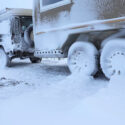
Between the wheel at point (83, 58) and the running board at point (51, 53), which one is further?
the running board at point (51, 53)

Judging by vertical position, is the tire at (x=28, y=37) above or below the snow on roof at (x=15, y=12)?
below

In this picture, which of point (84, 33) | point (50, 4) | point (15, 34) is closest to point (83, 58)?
point (84, 33)

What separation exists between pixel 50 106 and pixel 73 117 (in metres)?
0.45

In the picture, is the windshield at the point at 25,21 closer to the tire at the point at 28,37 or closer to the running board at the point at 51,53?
the tire at the point at 28,37

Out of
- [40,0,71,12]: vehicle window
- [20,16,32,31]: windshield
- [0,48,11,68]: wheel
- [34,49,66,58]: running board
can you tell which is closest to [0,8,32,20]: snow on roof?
[20,16,32,31]: windshield

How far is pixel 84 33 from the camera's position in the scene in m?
3.93

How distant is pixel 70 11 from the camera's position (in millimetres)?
4023

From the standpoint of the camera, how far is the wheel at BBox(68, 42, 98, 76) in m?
3.75

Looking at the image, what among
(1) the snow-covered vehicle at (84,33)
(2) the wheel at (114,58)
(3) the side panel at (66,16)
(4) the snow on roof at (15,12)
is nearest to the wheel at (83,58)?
→ (1) the snow-covered vehicle at (84,33)

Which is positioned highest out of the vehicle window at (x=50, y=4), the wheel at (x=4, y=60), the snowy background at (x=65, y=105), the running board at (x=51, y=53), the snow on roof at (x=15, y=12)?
the snow on roof at (x=15, y=12)

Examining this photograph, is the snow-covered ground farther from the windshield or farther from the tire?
the windshield

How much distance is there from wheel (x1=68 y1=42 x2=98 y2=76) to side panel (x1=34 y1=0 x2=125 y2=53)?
36cm

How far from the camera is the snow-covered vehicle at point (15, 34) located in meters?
5.88

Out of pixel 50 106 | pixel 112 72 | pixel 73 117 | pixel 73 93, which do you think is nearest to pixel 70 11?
pixel 112 72
